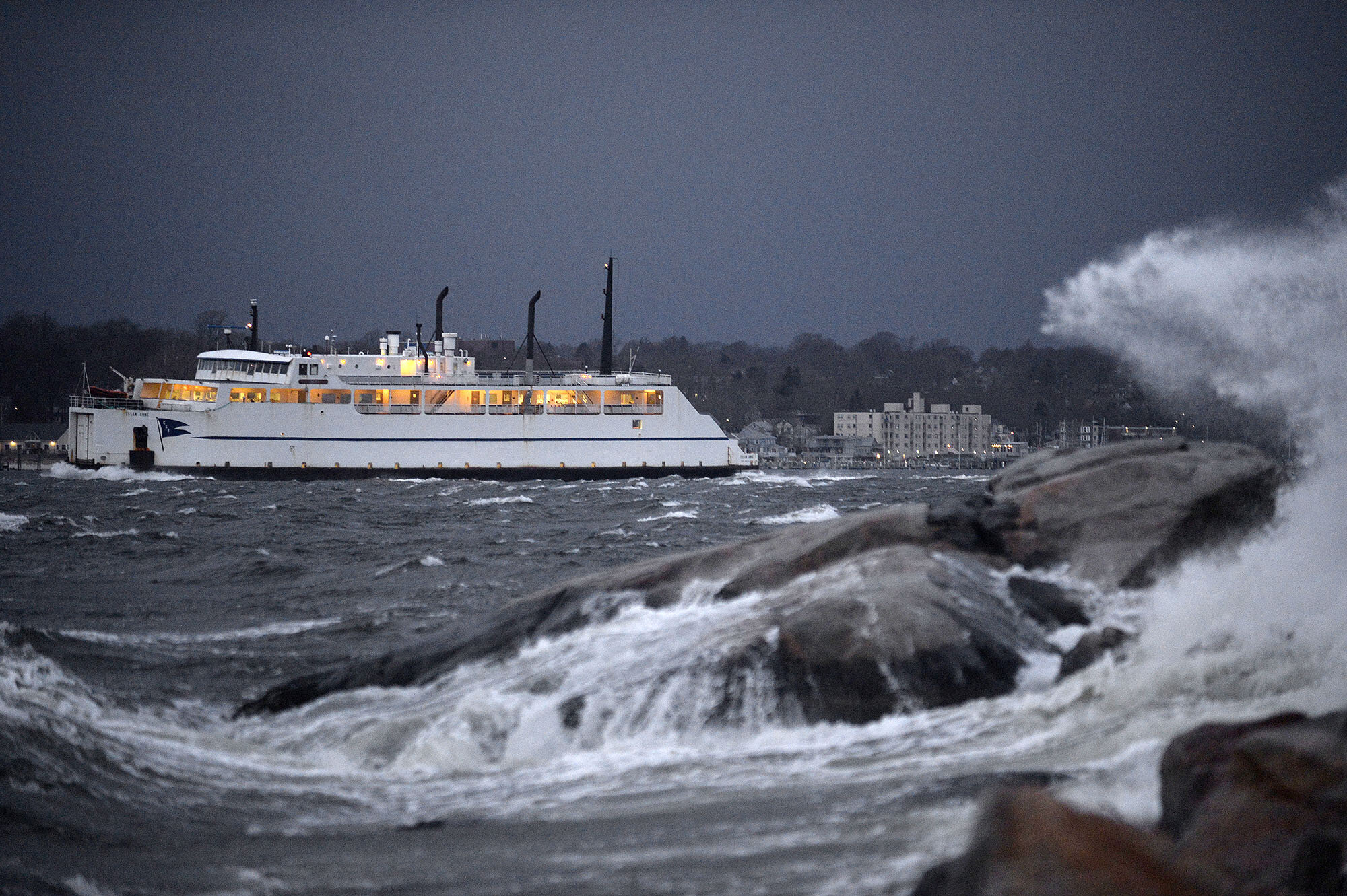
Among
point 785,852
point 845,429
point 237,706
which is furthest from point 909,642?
point 845,429

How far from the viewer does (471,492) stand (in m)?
40.3

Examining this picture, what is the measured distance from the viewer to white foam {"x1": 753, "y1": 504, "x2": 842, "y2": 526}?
25.0 meters

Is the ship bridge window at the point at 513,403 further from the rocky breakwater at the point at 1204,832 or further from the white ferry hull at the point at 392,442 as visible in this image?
the rocky breakwater at the point at 1204,832

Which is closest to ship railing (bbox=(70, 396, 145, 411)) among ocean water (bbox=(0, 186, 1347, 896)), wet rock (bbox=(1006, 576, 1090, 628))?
ocean water (bbox=(0, 186, 1347, 896))

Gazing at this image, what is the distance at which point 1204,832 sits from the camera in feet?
12.9

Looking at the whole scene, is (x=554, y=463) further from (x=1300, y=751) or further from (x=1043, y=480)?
(x=1300, y=751)

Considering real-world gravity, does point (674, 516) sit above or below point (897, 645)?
below

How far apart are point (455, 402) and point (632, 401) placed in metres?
8.78

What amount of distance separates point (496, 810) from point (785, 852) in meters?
1.89

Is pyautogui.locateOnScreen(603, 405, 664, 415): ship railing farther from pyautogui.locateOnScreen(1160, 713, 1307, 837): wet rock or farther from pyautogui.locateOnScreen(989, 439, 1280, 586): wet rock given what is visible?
pyautogui.locateOnScreen(1160, 713, 1307, 837): wet rock

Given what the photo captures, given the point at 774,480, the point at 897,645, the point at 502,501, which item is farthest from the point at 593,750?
the point at 774,480

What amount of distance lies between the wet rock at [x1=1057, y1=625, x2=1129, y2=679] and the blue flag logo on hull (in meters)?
50.7

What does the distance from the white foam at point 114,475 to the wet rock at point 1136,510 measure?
46544mm

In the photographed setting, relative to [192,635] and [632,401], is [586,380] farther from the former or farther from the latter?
[192,635]
